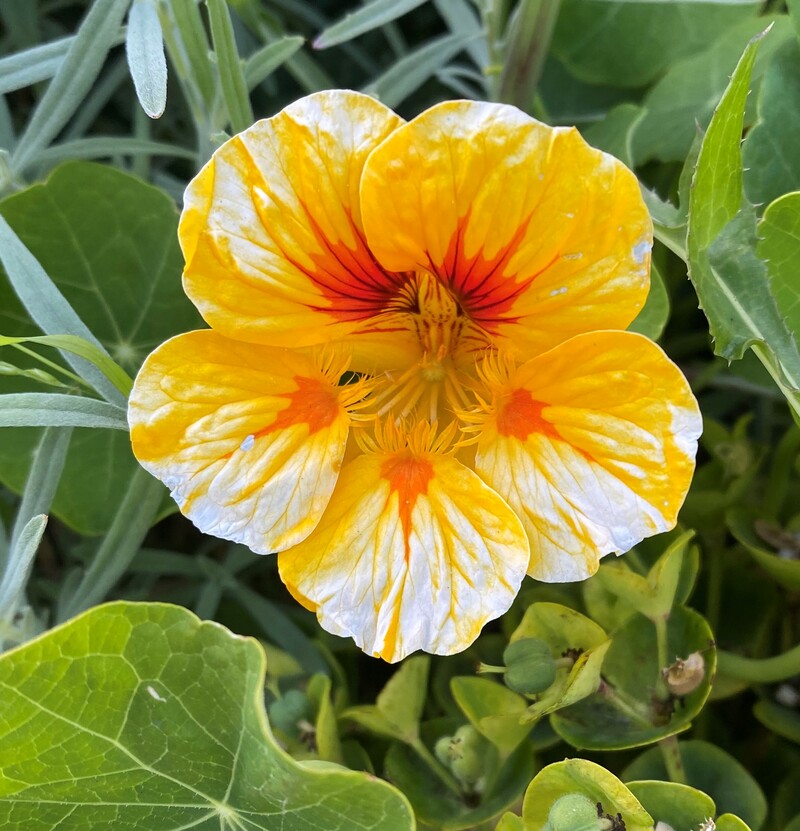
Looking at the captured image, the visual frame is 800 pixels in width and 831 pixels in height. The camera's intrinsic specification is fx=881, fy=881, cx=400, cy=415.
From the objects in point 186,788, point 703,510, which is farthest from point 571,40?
point 186,788

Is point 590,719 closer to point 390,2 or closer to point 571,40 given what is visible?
point 390,2

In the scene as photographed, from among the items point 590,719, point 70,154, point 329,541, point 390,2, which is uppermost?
point 390,2

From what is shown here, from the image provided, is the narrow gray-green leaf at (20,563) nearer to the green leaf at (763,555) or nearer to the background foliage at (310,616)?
the background foliage at (310,616)

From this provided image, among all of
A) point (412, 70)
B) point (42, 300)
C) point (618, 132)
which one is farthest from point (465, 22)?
point (42, 300)

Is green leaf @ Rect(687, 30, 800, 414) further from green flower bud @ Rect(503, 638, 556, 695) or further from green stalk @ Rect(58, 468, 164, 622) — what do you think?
green stalk @ Rect(58, 468, 164, 622)

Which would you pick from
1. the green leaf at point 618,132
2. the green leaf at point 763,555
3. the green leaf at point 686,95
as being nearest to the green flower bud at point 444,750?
the green leaf at point 763,555

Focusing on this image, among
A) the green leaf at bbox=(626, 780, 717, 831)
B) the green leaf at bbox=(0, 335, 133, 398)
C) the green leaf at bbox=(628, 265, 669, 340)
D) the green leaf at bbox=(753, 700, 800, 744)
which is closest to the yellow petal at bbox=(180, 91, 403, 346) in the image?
the green leaf at bbox=(0, 335, 133, 398)

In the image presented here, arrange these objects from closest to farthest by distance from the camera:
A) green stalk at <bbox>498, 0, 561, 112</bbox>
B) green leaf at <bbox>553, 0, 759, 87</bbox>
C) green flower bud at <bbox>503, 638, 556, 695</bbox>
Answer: green flower bud at <bbox>503, 638, 556, 695</bbox> < green stalk at <bbox>498, 0, 561, 112</bbox> < green leaf at <bbox>553, 0, 759, 87</bbox>

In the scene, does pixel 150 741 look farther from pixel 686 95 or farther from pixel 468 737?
pixel 686 95
